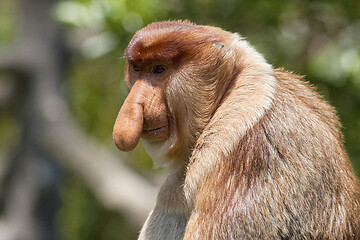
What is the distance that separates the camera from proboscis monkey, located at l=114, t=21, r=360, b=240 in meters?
2.55

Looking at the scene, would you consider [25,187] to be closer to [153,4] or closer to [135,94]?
[153,4]

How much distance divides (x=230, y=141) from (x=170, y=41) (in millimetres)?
613

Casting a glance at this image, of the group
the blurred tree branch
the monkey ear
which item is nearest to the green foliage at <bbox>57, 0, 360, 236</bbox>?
the monkey ear

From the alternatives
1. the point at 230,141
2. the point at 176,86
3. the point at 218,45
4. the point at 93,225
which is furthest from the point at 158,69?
the point at 93,225

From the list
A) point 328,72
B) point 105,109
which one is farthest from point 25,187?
point 328,72

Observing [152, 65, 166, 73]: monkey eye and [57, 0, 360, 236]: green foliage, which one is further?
[57, 0, 360, 236]: green foliage

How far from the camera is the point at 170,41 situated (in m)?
2.87

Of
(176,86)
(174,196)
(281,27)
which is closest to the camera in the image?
(176,86)

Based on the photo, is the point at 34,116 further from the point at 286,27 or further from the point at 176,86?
the point at 176,86

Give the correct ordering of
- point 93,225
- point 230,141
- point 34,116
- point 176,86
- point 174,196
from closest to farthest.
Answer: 1. point 230,141
2. point 176,86
3. point 174,196
4. point 34,116
5. point 93,225

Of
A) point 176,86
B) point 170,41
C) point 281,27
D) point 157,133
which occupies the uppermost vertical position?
point 281,27

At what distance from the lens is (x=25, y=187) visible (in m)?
9.72

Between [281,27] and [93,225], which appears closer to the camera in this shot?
[281,27]

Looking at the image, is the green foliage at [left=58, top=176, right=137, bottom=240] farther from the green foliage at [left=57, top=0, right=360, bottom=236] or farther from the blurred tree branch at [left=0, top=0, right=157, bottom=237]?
the green foliage at [left=57, top=0, right=360, bottom=236]
